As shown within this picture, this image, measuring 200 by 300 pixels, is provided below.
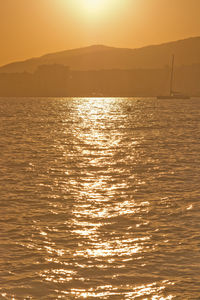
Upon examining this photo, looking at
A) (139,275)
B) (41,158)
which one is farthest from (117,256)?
(41,158)

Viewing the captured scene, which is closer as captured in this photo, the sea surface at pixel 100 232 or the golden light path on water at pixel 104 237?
the golden light path on water at pixel 104 237

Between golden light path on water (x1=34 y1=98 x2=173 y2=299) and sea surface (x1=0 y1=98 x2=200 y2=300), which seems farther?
sea surface (x1=0 y1=98 x2=200 y2=300)

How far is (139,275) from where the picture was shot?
10.9 metres

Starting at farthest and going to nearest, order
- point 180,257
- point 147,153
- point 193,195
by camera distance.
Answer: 1. point 147,153
2. point 193,195
3. point 180,257

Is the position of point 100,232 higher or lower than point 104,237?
higher

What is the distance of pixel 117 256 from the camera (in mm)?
12031

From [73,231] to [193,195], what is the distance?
663cm

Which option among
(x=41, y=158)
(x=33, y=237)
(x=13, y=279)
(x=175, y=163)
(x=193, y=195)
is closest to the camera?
(x=13, y=279)

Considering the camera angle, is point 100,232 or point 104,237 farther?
point 100,232

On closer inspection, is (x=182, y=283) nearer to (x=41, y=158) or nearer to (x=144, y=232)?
(x=144, y=232)

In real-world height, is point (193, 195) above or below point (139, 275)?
above

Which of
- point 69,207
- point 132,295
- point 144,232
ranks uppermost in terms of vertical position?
point 69,207

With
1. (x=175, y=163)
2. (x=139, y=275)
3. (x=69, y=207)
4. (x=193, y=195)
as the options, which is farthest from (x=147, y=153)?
(x=139, y=275)

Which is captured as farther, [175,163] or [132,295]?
[175,163]
